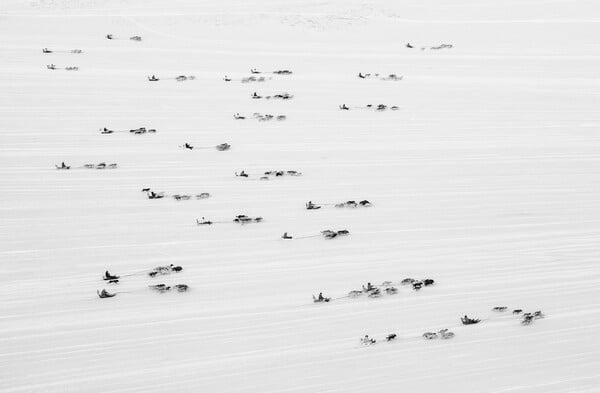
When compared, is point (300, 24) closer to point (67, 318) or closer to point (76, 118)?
point (76, 118)

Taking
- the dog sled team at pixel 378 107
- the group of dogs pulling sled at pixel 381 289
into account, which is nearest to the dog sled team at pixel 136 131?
the dog sled team at pixel 378 107

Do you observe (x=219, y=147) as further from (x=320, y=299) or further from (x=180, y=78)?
(x=320, y=299)

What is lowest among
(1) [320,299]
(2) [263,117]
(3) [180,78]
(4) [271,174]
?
(1) [320,299]

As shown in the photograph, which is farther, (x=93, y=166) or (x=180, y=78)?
(x=180, y=78)

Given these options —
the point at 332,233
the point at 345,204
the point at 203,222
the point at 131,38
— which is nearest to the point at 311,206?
the point at 345,204

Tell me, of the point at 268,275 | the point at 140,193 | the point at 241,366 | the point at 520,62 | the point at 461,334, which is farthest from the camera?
the point at 520,62

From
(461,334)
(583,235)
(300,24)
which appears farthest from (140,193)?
(300,24)

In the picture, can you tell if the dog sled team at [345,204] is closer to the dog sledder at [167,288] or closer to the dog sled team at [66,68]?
the dog sledder at [167,288]

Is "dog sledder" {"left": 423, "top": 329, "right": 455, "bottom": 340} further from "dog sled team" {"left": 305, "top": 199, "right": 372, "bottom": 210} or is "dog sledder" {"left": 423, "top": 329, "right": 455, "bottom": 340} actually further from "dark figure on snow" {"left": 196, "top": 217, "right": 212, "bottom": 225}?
"dark figure on snow" {"left": 196, "top": 217, "right": 212, "bottom": 225}
